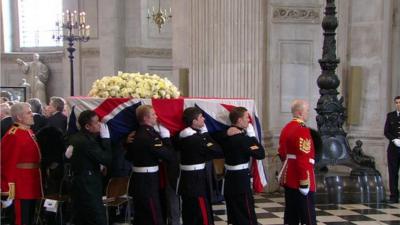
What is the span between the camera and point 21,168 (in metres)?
7.11

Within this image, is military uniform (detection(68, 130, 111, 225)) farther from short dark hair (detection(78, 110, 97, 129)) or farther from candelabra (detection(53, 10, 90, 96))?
candelabra (detection(53, 10, 90, 96))

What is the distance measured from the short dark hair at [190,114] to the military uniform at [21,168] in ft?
5.96

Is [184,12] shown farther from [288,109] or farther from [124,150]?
[124,150]

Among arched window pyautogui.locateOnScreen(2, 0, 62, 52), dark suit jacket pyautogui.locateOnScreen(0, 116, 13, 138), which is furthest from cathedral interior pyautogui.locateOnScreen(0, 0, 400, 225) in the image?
arched window pyautogui.locateOnScreen(2, 0, 62, 52)

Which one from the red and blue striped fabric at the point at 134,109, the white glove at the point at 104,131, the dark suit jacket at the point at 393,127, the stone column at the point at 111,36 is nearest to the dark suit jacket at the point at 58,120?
the red and blue striped fabric at the point at 134,109

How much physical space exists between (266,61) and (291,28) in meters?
0.86

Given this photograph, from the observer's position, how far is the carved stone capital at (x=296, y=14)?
12.4m

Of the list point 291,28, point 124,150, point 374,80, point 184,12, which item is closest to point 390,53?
point 374,80

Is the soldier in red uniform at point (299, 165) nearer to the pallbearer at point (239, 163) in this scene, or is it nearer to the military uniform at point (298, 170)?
the military uniform at point (298, 170)

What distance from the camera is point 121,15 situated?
19094 millimetres

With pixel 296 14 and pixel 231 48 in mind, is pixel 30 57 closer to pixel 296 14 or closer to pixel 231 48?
pixel 231 48

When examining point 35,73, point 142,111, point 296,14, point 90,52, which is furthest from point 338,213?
point 35,73

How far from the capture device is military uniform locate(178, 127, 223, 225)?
294 inches

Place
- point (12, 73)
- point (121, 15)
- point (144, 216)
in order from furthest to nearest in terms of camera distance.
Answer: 1. point (12, 73)
2. point (121, 15)
3. point (144, 216)
